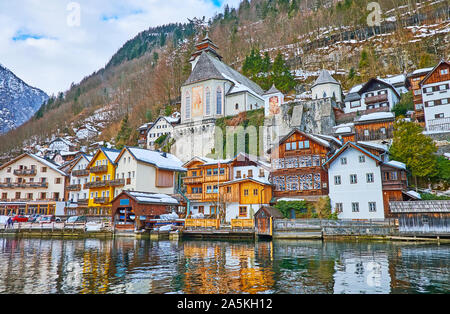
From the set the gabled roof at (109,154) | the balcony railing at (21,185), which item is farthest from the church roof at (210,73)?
the balcony railing at (21,185)

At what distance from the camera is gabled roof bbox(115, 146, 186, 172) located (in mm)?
53344

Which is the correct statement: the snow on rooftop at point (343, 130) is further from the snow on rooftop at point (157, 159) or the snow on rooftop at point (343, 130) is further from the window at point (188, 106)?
the window at point (188, 106)

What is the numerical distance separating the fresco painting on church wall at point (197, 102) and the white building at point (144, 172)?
848 inches

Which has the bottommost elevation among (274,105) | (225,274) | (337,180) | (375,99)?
(225,274)

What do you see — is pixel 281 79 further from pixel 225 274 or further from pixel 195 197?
pixel 225 274

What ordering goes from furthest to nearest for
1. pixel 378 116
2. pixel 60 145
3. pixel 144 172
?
pixel 60 145 → pixel 144 172 → pixel 378 116

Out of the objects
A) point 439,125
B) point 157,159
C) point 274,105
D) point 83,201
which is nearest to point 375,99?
point 439,125

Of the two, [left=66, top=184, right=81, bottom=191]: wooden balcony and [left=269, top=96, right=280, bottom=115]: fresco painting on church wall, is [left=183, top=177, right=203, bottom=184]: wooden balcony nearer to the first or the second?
[left=269, top=96, right=280, bottom=115]: fresco painting on church wall

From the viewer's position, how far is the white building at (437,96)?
162ft

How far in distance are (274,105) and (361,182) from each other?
3036cm

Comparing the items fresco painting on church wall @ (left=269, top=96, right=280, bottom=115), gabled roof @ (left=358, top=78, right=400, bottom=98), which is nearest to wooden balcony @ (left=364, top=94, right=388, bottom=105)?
gabled roof @ (left=358, top=78, right=400, bottom=98)

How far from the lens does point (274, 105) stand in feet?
212
